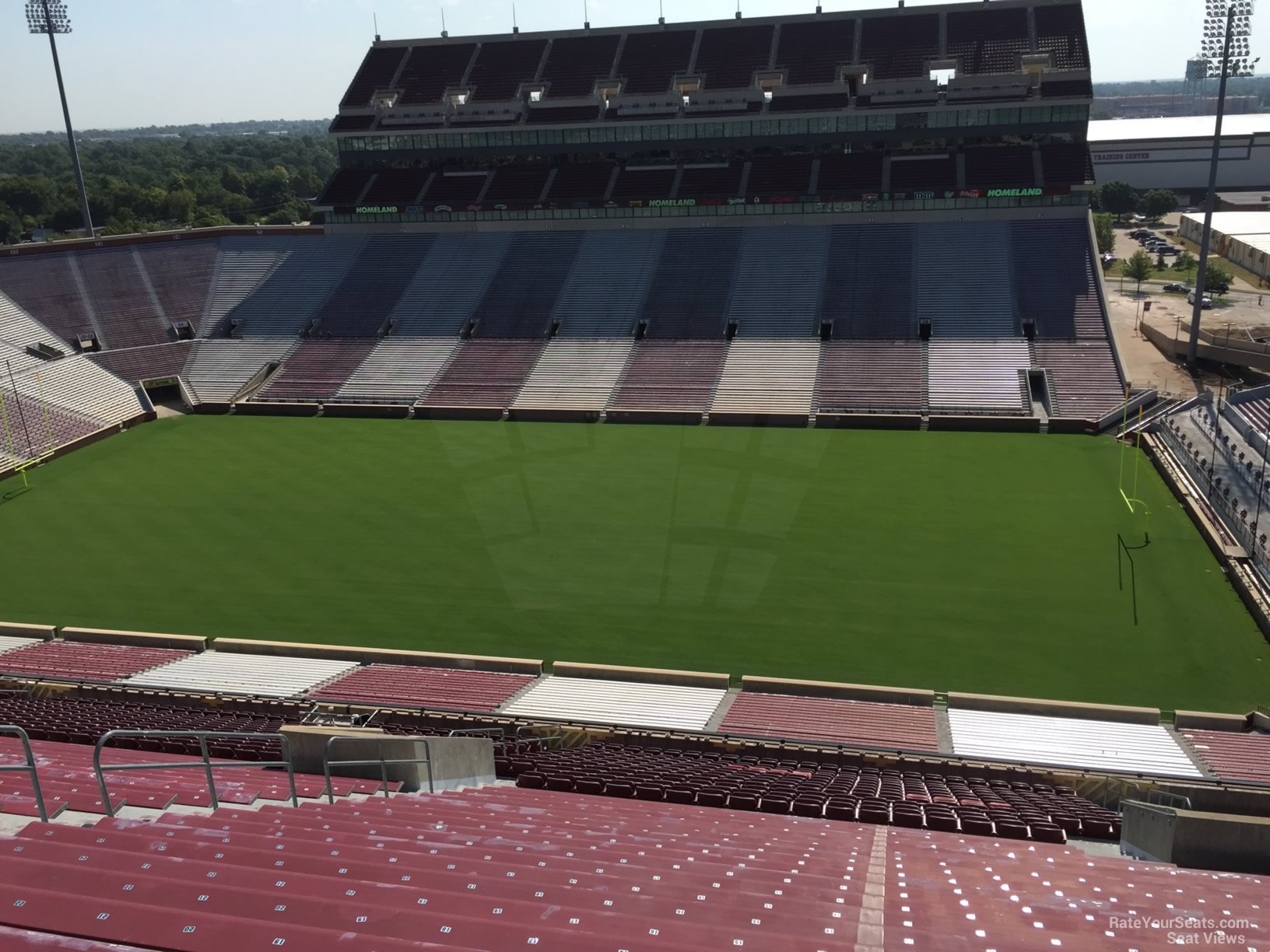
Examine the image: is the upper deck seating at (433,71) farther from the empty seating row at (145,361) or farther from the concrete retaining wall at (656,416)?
the concrete retaining wall at (656,416)

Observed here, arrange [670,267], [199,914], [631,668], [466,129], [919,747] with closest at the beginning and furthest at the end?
[199,914]
[919,747]
[631,668]
[670,267]
[466,129]

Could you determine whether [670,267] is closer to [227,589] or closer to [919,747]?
[227,589]

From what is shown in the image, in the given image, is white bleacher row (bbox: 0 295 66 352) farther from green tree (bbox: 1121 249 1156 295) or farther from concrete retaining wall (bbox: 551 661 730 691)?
green tree (bbox: 1121 249 1156 295)

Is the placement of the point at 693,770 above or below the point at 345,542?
below

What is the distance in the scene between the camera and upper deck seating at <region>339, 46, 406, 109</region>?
5406 cm

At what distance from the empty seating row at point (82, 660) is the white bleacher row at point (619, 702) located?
8213 millimetres

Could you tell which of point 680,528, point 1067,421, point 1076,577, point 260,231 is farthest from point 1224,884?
point 260,231

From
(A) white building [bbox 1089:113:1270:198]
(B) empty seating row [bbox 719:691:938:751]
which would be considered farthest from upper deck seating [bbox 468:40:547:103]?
(A) white building [bbox 1089:113:1270:198]

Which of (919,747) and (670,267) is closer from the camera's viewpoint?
(919,747)

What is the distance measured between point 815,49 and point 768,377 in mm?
20806

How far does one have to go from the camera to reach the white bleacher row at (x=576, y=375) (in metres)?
39.2

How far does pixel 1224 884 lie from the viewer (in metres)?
8.52

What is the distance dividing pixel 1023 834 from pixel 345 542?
20009mm

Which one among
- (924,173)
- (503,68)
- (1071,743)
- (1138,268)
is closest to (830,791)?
(1071,743)
